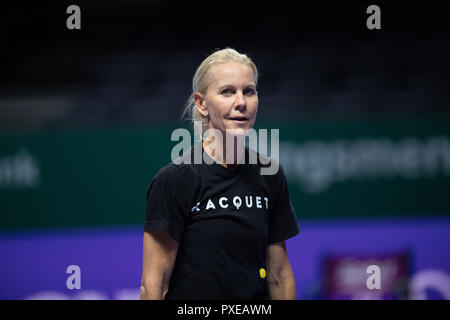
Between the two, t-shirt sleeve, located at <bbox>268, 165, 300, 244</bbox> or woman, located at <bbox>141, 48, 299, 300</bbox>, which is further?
t-shirt sleeve, located at <bbox>268, 165, 300, 244</bbox>

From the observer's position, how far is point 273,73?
21.0ft

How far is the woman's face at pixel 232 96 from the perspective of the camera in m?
1.81

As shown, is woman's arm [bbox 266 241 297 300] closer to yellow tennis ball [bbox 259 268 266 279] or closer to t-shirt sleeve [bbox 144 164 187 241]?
yellow tennis ball [bbox 259 268 266 279]

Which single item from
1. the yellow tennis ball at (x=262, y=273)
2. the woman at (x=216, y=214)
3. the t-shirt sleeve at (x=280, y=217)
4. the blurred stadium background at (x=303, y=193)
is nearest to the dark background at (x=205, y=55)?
the blurred stadium background at (x=303, y=193)

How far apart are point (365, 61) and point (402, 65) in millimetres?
440

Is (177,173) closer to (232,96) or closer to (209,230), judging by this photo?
(209,230)

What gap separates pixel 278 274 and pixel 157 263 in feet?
1.55

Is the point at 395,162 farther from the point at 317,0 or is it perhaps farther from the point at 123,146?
the point at 317,0

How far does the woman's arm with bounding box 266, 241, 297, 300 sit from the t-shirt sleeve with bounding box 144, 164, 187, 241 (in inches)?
15.0

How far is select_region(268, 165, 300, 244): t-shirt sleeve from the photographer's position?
6.31 ft

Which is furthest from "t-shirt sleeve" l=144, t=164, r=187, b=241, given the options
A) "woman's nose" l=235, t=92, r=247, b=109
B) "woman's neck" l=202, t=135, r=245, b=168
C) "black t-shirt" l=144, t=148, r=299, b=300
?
"woman's nose" l=235, t=92, r=247, b=109

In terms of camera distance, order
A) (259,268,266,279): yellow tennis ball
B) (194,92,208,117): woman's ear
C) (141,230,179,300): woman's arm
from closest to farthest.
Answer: (141,230,179,300): woman's arm, (259,268,266,279): yellow tennis ball, (194,92,208,117): woman's ear

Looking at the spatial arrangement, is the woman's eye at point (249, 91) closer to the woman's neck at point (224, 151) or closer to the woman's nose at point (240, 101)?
the woman's nose at point (240, 101)
